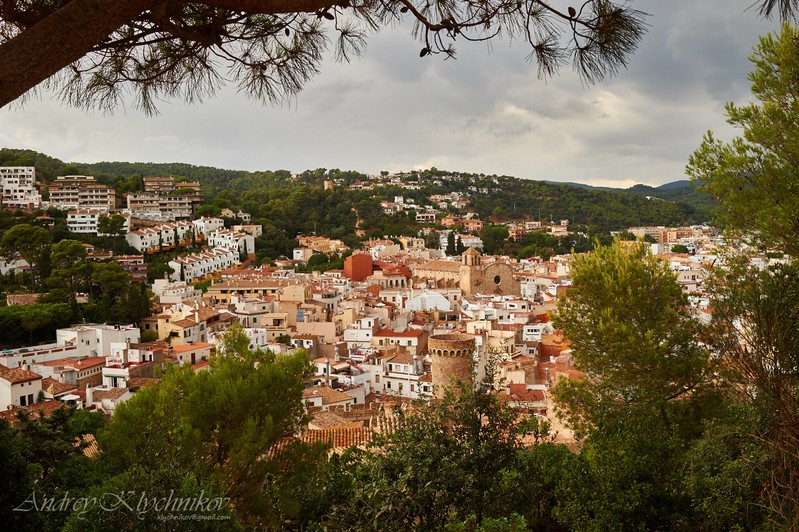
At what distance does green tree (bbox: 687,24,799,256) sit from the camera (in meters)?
4.95

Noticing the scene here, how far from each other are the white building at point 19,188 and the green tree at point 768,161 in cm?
4731

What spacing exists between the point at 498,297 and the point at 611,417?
86.4ft

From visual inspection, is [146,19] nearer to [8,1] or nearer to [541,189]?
[8,1]

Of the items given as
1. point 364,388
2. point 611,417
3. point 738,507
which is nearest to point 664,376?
point 611,417

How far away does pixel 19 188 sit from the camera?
49.6 metres

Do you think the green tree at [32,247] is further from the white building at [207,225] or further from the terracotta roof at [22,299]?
the white building at [207,225]

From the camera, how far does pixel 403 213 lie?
70188mm

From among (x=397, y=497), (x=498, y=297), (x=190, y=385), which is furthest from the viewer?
(x=498, y=297)

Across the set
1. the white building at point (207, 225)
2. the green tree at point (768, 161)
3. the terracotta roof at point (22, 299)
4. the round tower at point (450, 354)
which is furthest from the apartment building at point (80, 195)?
the green tree at point (768, 161)

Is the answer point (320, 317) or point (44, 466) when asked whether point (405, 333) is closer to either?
point (320, 317)

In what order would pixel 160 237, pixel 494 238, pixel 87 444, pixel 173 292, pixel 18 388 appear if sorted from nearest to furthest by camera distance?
pixel 87 444 → pixel 18 388 → pixel 173 292 → pixel 160 237 → pixel 494 238

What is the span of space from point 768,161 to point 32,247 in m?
33.5

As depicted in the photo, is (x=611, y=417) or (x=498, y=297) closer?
(x=611, y=417)

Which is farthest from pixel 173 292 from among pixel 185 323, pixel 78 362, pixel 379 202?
pixel 379 202
